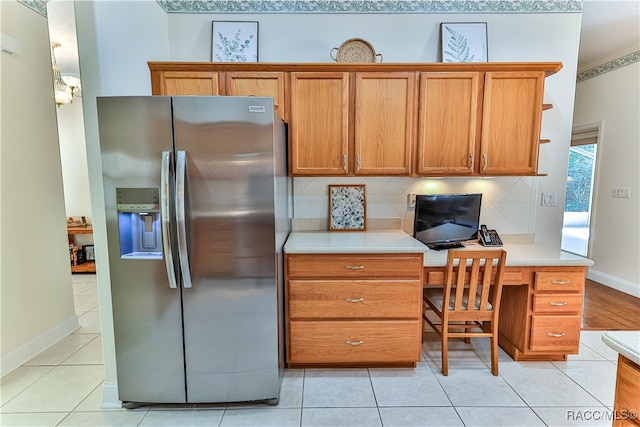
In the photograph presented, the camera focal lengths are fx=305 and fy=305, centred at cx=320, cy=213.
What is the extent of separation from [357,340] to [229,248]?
111cm

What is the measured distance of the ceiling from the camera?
266cm

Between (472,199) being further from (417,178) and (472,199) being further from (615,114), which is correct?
(615,114)

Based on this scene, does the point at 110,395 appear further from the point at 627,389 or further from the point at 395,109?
the point at 395,109

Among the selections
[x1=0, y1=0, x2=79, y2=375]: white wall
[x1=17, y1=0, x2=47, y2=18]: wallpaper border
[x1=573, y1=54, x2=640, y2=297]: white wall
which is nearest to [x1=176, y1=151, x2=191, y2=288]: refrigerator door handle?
[x1=0, y1=0, x2=79, y2=375]: white wall

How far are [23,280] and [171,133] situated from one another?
1876mm

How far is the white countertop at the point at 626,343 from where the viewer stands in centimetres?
84

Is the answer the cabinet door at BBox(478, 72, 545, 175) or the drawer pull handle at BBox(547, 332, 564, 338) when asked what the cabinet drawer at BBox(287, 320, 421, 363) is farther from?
the cabinet door at BBox(478, 72, 545, 175)

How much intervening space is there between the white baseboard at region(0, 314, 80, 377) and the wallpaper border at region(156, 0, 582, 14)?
2.88 m

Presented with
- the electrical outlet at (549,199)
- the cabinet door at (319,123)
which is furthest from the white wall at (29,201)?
the electrical outlet at (549,199)

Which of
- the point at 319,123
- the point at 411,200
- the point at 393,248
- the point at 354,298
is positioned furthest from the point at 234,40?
the point at 354,298

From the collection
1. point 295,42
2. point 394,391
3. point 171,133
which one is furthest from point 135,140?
point 394,391

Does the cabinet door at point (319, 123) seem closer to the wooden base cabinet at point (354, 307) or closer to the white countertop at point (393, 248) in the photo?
the white countertop at point (393, 248)

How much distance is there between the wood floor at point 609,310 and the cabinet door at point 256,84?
11.3ft

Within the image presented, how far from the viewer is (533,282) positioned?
2.19 metres
